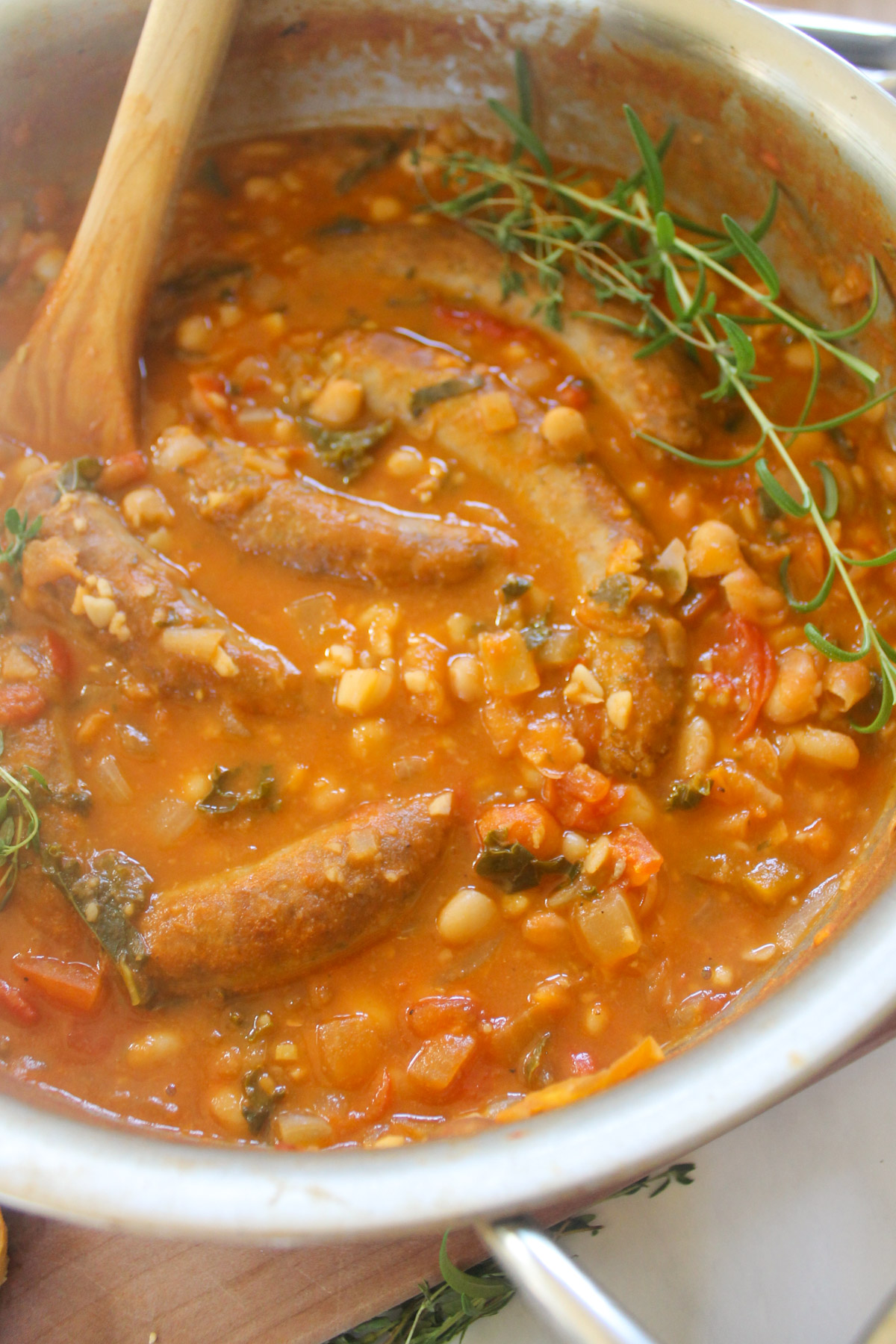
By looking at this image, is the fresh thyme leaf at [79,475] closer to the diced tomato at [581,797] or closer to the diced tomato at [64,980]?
the diced tomato at [64,980]

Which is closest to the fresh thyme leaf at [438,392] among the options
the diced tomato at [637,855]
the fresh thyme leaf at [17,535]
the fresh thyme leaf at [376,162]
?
the fresh thyme leaf at [376,162]

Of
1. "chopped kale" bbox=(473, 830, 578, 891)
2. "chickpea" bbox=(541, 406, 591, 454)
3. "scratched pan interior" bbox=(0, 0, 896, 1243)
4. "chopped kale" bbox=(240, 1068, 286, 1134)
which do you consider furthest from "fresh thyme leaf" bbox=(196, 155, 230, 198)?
"chopped kale" bbox=(240, 1068, 286, 1134)

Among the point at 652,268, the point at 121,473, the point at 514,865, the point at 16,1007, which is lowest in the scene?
the point at 16,1007

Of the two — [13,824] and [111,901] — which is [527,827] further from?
[13,824]

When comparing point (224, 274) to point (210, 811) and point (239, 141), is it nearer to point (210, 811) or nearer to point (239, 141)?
point (239, 141)

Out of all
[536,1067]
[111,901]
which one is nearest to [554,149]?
[111,901]
